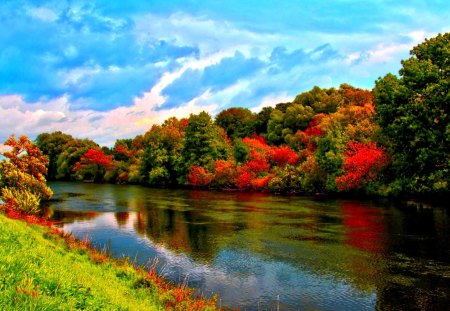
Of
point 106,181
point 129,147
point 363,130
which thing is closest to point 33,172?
point 363,130

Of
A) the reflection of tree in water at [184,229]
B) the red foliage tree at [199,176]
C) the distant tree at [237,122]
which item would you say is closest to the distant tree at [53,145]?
the distant tree at [237,122]

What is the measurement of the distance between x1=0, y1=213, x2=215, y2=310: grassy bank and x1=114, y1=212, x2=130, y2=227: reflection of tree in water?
1523cm

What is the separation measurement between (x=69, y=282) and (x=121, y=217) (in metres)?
30.4

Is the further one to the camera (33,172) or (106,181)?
(106,181)

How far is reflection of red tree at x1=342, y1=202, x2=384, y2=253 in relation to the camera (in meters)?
27.4

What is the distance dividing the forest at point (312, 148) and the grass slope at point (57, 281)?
3131 cm

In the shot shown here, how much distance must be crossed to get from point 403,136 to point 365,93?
137 feet

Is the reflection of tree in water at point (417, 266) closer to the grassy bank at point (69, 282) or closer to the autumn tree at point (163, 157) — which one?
the grassy bank at point (69, 282)

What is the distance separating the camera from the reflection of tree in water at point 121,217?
3738 centimetres

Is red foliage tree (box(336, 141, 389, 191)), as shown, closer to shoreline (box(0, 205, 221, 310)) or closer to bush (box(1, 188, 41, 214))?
bush (box(1, 188, 41, 214))

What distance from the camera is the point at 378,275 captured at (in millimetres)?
20500

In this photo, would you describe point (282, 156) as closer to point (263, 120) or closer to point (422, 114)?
point (422, 114)

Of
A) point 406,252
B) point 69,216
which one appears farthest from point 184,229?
point 406,252

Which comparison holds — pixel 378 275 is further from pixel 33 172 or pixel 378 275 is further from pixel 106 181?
pixel 106 181
